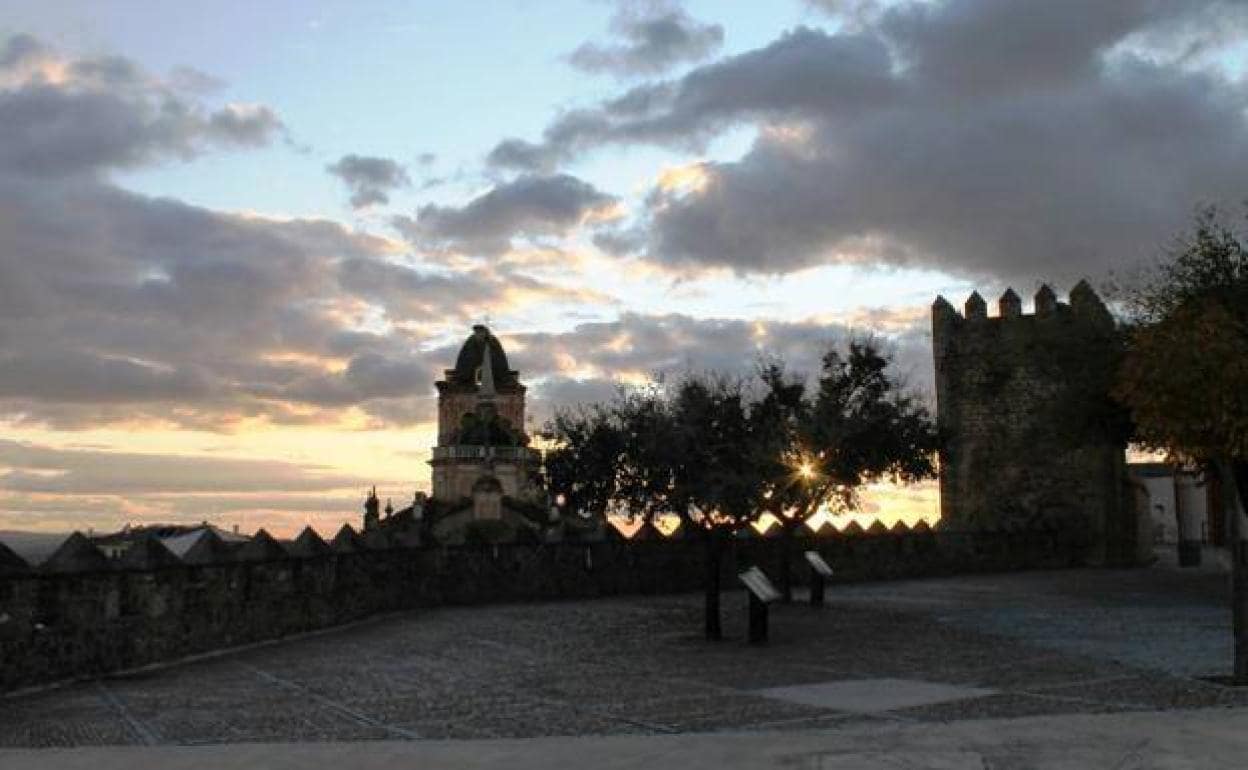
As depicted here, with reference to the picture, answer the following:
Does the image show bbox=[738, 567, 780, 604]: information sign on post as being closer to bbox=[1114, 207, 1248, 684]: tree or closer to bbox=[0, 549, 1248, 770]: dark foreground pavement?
bbox=[0, 549, 1248, 770]: dark foreground pavement

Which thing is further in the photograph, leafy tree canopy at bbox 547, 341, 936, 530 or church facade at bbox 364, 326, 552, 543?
church facade at bbox 364, 326, 552, 543

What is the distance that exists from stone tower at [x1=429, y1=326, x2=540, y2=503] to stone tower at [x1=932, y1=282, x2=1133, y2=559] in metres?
47.2

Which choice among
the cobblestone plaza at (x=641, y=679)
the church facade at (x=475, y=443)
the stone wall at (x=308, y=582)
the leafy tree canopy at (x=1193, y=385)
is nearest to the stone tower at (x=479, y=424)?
the church facade at (x=475, y=443)

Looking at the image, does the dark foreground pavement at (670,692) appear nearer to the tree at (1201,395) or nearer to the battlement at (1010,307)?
the tree at (1201,395)

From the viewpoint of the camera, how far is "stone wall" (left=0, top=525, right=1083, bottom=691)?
12.8 meters

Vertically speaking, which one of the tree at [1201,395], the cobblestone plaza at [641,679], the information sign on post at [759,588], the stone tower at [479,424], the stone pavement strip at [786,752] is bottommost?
the cobblestone plaza at [641,679]

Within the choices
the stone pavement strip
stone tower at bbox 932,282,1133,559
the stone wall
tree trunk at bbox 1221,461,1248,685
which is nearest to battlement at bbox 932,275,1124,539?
stone tower at bbox 932,282,1133,559

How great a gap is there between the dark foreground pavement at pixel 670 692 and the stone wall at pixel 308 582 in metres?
0.59

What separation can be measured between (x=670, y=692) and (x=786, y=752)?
13.4 feet

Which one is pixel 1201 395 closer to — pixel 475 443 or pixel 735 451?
pixel 735 451

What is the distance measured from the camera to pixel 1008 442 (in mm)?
42844

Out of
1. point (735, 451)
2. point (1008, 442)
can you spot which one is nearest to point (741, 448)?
point (735, 451)

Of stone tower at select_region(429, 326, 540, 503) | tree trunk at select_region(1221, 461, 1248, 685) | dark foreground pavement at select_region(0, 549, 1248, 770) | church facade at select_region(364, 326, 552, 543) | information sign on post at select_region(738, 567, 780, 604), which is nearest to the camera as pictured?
dark foreground pavement at select_region(0, 549, 1248, 770)

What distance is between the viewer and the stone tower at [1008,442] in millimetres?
41094
